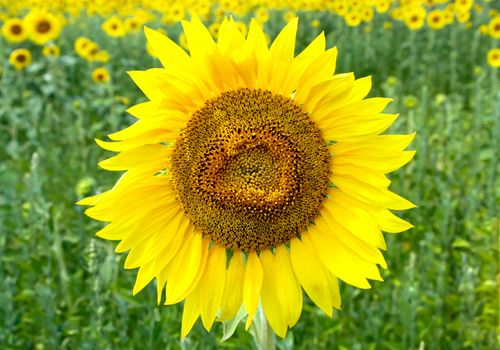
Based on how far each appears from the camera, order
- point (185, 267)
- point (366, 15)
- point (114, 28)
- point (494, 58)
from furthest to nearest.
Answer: point (366, 15)
point (114, 28)
point (494, 58)
point (185, 267)

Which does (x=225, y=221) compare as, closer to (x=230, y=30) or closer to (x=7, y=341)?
(x=230, y=30)

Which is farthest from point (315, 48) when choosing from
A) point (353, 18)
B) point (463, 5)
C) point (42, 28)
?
point (463, 5)

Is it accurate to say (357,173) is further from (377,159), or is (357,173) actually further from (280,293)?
(280,293)

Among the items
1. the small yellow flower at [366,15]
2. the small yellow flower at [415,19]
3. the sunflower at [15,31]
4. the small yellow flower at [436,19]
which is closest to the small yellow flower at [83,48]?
the sunflower at [15,31]

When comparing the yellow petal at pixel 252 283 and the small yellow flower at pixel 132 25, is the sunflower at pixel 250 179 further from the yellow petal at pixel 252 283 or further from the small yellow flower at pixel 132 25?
the small yellow flower at pixel 132 25

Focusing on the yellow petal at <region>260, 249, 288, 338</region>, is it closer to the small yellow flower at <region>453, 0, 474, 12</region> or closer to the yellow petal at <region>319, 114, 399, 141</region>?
the yellow petal at <region>319, 114, 399, 141</region>
